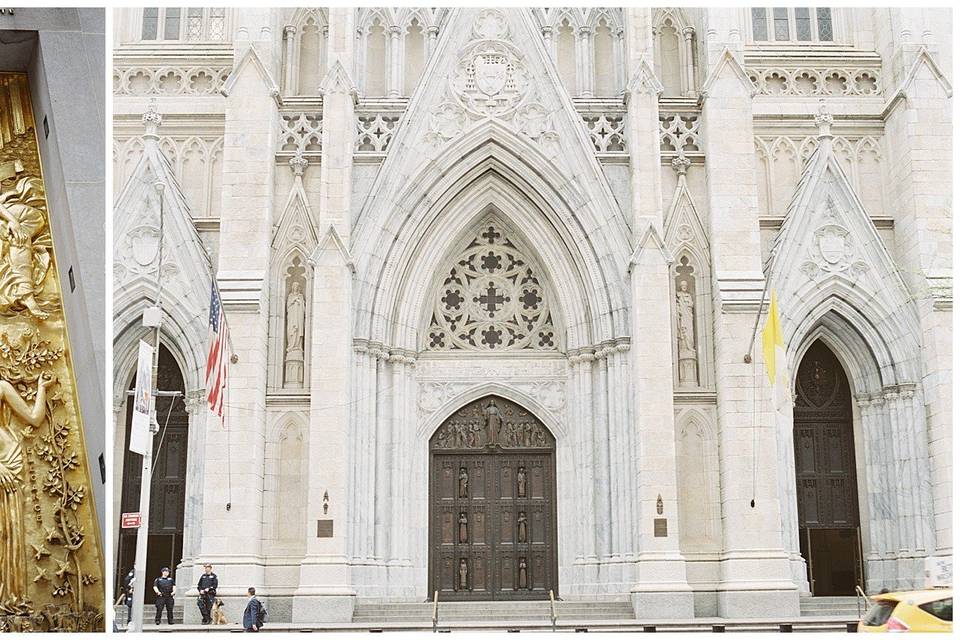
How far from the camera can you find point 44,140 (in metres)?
14.1

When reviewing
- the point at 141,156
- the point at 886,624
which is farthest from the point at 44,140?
the point at 886,624

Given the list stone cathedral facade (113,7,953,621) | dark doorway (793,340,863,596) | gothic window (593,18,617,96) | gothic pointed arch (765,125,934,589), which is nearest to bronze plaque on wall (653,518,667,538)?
stone cathedral facade (113,7,953,621)

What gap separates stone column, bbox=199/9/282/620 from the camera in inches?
786

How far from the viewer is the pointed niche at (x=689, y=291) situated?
21.4 metres

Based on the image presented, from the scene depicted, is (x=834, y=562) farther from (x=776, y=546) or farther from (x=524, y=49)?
(x=524, y=49)

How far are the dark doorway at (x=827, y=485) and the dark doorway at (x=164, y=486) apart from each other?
12025mm

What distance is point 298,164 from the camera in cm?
2205

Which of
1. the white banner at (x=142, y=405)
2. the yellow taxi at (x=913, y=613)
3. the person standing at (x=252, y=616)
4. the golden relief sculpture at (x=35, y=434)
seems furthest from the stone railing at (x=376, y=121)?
the yellow taxi at (x=913, y=613)

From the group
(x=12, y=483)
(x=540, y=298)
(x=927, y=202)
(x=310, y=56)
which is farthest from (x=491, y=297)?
(x=12, y=483)

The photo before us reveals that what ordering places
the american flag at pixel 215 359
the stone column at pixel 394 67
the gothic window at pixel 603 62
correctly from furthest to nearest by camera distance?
the gothic window at pixel 603 62 < the stone column at pixel 394 67 < the american flag at pixel 215 359

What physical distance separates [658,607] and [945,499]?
19.0ft

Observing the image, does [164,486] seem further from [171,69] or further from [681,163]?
[681,163]

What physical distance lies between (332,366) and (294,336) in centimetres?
129

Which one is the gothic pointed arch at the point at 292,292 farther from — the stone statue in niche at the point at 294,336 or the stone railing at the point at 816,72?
the stone railing at the point at 816,72
